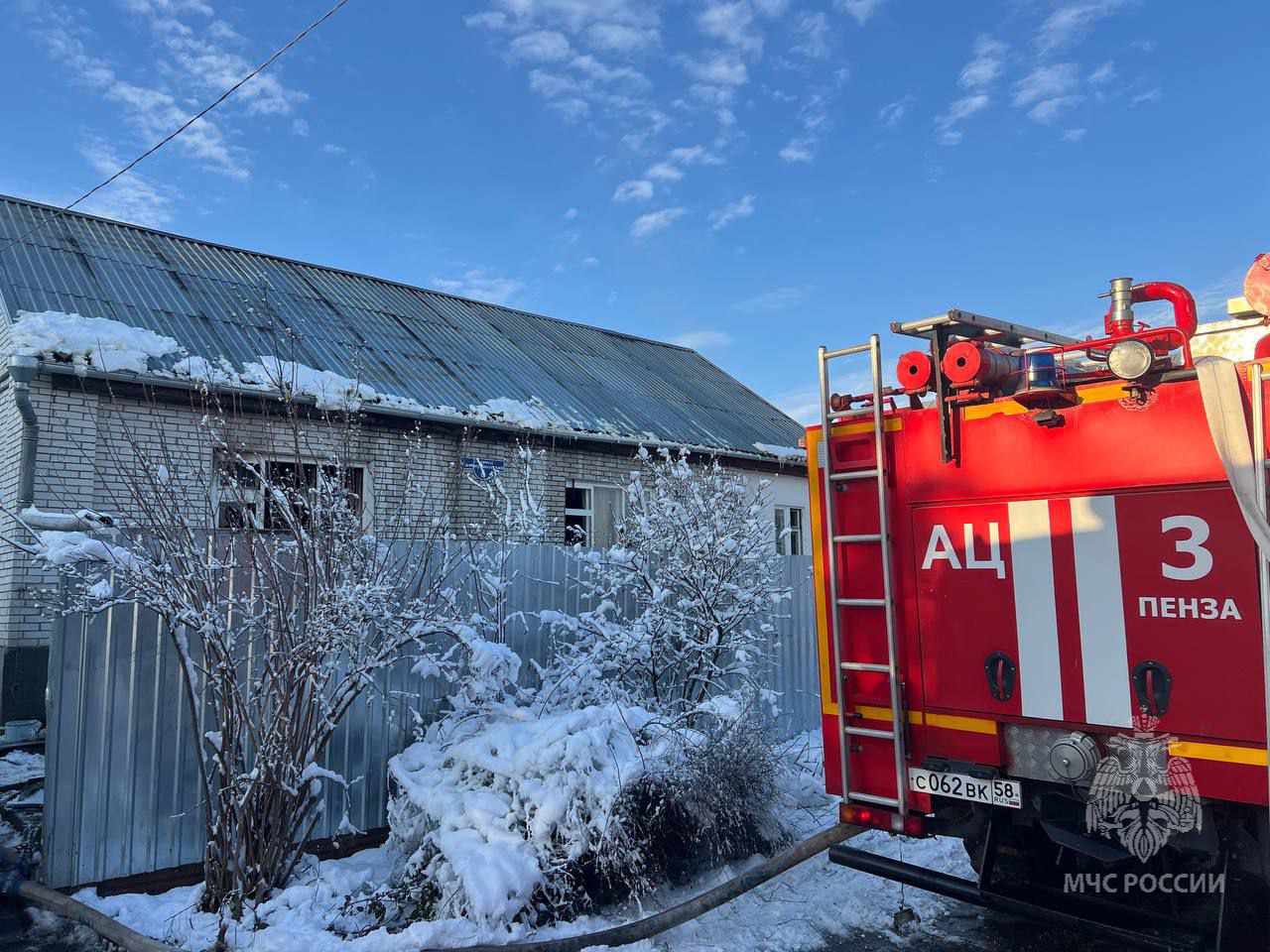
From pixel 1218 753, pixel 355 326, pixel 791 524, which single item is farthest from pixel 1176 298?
pixel 791 524

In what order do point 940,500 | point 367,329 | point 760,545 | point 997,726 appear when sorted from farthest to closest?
1. point 367,329
2. point 760,545
3. point 940,500
4. point 997,726

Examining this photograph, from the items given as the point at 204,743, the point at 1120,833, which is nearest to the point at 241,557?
the point at 204,743

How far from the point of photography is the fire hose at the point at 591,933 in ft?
13.8

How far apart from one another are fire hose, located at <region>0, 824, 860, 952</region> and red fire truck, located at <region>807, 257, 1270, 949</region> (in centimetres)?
29

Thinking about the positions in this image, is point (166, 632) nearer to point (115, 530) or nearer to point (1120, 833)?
point (115, 530)

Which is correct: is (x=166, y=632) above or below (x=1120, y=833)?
above

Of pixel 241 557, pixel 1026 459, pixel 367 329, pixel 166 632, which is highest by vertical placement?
pixel 367 329

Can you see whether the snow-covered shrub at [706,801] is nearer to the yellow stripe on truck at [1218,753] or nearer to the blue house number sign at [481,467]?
the yellow stripe on truck at [1218,753]

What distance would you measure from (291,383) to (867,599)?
4.02 metres

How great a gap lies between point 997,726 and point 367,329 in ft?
37.4

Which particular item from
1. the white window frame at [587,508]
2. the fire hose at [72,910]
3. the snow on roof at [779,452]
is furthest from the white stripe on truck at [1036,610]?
the snow on roof at [779,452]

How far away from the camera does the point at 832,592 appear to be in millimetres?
4500

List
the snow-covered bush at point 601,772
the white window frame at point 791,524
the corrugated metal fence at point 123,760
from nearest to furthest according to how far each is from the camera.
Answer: the snow-covered bush at point 601,772 → the corrugated metal fence at point 123,760 → the white window frame at point 791,524

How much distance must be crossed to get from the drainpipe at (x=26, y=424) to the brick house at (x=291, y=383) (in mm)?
18
